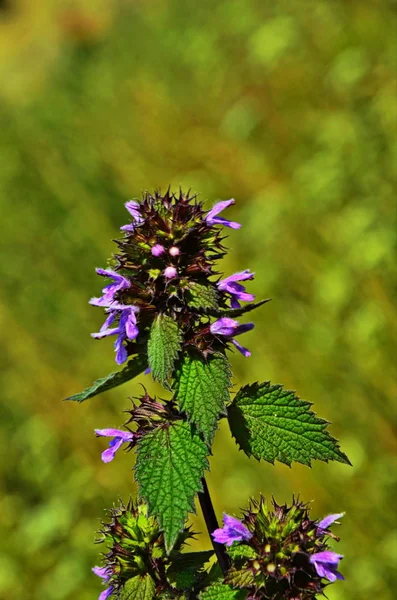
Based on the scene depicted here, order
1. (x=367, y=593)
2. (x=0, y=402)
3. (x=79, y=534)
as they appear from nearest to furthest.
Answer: (x=367, y=593) < (x=79, y=534) < (x=0, y=402)

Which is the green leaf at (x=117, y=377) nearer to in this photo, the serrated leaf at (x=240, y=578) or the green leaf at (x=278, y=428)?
the green leaf at (x=278, y=428)

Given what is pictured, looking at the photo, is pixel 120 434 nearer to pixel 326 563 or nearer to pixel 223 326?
pixel 223 326

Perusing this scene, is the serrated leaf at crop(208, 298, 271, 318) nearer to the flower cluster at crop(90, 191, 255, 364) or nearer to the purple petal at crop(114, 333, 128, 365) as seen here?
the flower cluster at crop(90, 191, 255, 364)

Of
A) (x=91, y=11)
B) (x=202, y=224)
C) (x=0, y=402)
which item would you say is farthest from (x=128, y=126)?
(x=91, y=11)

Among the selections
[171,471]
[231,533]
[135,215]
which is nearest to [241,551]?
[231,533]

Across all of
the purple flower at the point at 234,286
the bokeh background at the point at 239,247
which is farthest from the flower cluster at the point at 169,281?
Answer: the bokeh background at the point at 239,247

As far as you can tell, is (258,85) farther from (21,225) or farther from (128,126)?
(21,225)
